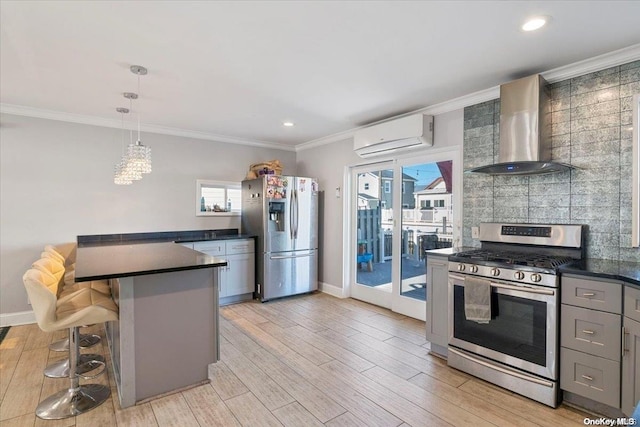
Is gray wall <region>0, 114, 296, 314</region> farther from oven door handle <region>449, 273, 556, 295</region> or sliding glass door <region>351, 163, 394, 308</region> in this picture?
oven door handle <region>449, 273, 556, 295</region>

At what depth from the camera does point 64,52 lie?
243 cm

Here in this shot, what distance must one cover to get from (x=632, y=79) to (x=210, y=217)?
4.96m

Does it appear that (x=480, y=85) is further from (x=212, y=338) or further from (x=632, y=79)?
(x=212, y=338)

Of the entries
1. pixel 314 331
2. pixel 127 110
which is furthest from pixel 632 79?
pixel 127 110

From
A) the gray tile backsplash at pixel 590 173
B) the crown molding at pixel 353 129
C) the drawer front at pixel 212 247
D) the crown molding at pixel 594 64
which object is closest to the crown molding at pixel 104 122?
the crown molding at pixel 353 129

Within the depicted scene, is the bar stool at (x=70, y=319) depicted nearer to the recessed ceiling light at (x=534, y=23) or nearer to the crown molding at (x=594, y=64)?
the recessed ceiling light at (x=534, y=23)

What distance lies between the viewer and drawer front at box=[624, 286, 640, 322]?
1.88 meters

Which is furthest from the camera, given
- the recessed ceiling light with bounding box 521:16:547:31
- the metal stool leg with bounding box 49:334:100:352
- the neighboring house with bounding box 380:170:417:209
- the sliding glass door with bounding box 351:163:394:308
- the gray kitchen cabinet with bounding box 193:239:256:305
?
the gray kitchen cabinet with bounding box 193:239:256:305

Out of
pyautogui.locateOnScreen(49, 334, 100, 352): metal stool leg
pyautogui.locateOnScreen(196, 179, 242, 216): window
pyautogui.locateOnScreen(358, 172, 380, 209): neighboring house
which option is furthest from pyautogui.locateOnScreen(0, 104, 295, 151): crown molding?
pyautogui.locateOnScreen(49, 334, 100, 352): metal stool leg

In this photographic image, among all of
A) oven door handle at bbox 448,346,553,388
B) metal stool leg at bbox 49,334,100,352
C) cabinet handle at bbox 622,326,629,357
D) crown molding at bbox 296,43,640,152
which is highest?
crown molding at bbox 296,43,640,152

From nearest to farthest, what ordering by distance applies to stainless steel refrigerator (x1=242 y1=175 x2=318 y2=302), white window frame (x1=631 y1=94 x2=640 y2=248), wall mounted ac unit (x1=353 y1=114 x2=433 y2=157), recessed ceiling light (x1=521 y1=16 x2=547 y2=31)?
1. recessed ceiling light (x1=521 y1=16 x2=547 y2=31)
2. white window frame (x1=631 y1=94 x2=640 y2=248)
3. wall mounted ac unit (x1=353 y1=114 x2=433 y2=157)
4. stainless steel refrigerator (x1=242 y1=175 x2=318 y2=302)

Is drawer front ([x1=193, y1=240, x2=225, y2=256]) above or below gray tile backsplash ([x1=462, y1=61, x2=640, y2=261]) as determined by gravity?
below

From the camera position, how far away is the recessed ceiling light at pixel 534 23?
199 centimetres

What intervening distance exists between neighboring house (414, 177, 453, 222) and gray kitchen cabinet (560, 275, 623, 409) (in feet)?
5.31
